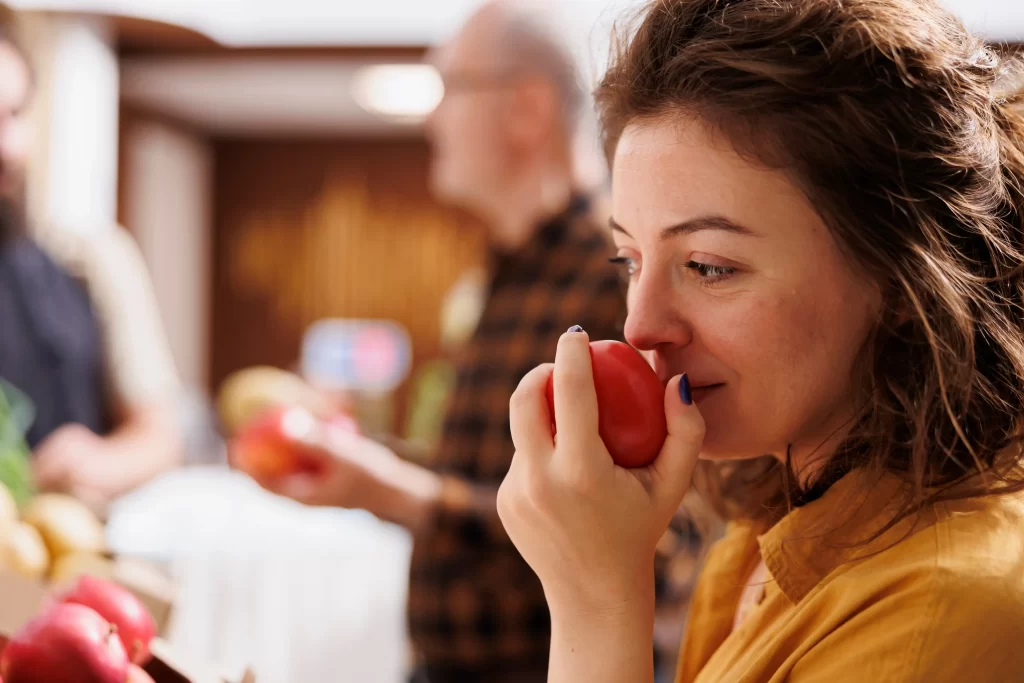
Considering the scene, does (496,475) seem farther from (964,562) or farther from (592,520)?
(964,562)

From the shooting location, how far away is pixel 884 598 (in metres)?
0.62

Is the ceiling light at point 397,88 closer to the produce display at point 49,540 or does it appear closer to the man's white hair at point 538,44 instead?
the man's white hair at point 538,44

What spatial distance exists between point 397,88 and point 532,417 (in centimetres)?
481

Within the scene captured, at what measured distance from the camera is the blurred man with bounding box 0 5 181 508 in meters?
2.04

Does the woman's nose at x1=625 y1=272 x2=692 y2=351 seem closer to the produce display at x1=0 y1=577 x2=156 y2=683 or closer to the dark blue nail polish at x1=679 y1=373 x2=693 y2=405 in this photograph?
the dark blue nail polish at x1=679 y1=373 x2=693 y2=405

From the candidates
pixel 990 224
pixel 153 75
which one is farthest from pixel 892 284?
pixel 153 75

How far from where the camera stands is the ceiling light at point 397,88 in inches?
195

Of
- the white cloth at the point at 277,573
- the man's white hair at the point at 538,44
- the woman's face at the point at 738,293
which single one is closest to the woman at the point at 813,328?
the woman's face at the point at 738,293

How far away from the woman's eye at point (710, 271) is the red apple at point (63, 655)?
548 millimetres

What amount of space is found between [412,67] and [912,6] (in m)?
4.42

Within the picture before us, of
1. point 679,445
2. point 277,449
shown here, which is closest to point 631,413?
point 679,445

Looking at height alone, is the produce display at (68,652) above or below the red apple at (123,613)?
above

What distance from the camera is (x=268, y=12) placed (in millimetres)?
4516

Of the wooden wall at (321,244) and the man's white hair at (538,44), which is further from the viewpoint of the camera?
the wooden wall at (321,244)
